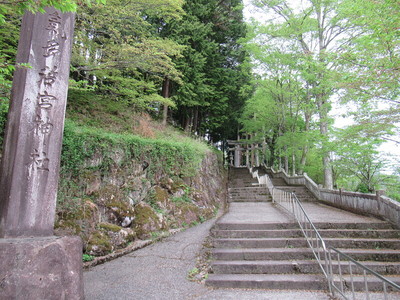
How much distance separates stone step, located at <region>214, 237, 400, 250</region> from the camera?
5250 mm

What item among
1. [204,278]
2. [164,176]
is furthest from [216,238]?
[164,176]

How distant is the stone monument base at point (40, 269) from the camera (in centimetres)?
278

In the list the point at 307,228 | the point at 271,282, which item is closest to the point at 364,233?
the point at 307,228

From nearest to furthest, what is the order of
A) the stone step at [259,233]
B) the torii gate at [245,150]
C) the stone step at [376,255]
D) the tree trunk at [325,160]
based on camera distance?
the stone step at [376,255]
the stone step at [259,233]
the tree trunk at [325,160]
the torii gate at [245,150]

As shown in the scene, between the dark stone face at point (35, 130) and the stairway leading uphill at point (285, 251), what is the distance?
325cm

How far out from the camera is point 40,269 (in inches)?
116

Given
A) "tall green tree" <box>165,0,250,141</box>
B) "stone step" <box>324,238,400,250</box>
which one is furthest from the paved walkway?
"tall green tree" <box>165,0,250,141</box>

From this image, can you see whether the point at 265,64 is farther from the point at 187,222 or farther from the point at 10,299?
the point at 10,299

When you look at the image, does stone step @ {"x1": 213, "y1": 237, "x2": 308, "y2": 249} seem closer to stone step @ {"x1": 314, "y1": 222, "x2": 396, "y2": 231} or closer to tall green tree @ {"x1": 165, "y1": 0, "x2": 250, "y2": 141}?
stone step @ {"x1": 314, "y1": 222, "x2": 396, "y2": 231}

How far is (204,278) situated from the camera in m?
4.40

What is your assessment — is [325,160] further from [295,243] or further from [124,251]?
[124,251]

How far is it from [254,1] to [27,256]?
17.7 m

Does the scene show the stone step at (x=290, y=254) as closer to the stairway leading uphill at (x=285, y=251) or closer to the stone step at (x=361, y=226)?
the stairway leading uphill at (x=285, y=251)

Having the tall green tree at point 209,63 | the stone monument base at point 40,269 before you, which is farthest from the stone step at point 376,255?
the tall green tree at point 209,63
